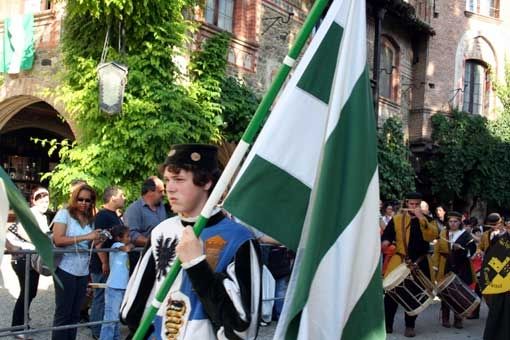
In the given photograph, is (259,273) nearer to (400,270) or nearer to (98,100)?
(400,270)

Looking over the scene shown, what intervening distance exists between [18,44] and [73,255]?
7.64 metres

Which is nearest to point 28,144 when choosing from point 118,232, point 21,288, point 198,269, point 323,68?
point 21,288

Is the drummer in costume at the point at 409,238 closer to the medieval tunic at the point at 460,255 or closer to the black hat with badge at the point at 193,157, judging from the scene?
the medieval tunic at the point at 460,255

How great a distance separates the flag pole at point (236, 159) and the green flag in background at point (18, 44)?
10.3m

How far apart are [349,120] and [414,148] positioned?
18800 millimetres

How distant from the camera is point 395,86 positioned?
2047 cm

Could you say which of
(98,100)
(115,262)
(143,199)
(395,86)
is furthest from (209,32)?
(395,86)

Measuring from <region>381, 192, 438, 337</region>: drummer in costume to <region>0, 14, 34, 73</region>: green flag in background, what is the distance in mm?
7482

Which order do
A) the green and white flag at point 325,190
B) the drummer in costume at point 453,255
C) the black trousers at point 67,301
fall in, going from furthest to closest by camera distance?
the drummer in costume at point 453,255 → the black trousers at point 67,301 → the green and white flag at point 325,190

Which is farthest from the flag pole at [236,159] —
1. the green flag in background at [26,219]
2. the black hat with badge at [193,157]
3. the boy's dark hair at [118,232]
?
the boy's dark hair at [118,232]

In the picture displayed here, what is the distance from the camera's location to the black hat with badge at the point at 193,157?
2.88 m

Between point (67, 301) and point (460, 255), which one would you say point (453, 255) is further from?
point (67, 301)

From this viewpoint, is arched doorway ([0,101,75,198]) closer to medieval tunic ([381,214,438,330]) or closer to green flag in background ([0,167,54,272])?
medieval tunic ([381,214,438,330])

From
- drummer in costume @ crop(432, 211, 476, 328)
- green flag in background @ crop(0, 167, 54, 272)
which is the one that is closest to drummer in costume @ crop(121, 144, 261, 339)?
green flag in background @ crop(0, 167, 54, 272)
